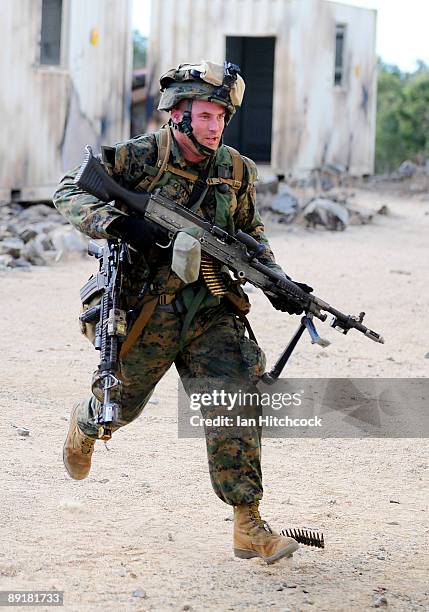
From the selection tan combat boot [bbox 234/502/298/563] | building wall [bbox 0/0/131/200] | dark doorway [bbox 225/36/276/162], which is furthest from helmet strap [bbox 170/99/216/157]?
dark doorway [bbox 225/36/276/162]

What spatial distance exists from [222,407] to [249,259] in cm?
54

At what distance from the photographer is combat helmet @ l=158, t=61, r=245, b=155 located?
12.6 ft

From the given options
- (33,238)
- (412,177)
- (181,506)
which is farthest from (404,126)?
(181,506)

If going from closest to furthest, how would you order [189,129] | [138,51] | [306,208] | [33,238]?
1. [189,129]
2. [33,238]
3. [306,208]
4. [138,51]

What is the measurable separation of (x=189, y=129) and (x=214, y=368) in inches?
31.7

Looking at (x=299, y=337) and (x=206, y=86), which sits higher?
(x=206, y=86)

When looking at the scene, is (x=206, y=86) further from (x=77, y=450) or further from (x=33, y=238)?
(x=33, y=238)

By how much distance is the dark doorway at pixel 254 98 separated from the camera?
67.7 feet

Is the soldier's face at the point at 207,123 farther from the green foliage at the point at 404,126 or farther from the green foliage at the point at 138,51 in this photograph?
the green foliage at the point at 138,51

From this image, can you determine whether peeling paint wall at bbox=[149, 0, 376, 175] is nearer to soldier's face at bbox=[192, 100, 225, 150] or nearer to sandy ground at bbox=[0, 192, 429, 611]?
sandy ground at bbox=[0, 192, 429, 611]

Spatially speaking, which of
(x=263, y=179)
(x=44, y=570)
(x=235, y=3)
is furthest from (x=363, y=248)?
(x=44, y=570)

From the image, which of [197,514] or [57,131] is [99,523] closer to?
[197,514]

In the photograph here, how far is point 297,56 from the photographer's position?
1712 cm

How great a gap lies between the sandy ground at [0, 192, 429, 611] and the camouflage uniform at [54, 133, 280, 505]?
0.34 m
